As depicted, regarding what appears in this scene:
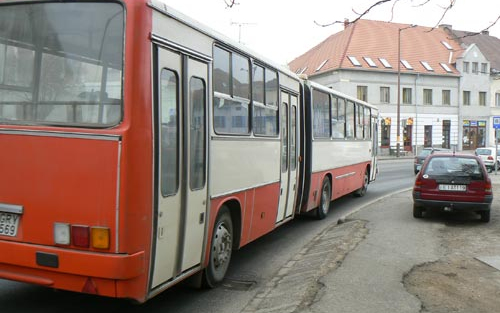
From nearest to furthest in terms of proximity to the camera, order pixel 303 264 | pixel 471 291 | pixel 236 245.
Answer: pixel 471 291, pixel 236 245, pixel 303 264

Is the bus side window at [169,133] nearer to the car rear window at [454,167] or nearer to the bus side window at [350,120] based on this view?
the car rear window at [454,167]

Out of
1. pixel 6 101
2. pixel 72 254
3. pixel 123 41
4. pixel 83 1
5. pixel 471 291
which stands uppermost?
pixel 83 1

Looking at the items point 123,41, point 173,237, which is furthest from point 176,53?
point 173,237

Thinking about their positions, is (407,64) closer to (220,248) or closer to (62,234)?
(220,248)

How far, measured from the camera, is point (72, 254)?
414cm

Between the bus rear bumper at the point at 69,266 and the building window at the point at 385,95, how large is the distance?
52.2m

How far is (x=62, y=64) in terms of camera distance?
4.39 m

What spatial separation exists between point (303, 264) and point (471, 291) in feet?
7.17

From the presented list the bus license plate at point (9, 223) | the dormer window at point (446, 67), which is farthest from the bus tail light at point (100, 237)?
the dormer window at point (446, 67)

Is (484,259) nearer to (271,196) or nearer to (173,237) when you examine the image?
(271,196)

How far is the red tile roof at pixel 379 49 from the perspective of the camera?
53500 mm

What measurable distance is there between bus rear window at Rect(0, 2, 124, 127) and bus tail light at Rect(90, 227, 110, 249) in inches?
32.4

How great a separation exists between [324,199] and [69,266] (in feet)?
26.4

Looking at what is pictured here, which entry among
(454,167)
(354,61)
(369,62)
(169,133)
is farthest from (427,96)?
(169,133)
